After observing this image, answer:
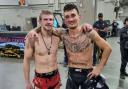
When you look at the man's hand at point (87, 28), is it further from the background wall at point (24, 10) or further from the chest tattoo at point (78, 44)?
the background wall at point (24, 10)

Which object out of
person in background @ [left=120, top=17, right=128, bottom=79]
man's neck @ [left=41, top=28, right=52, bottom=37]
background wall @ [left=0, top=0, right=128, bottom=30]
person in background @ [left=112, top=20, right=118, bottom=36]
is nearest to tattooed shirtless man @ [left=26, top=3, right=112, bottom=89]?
man's neck @ [left=41, top=28, right=52, bottom=37]

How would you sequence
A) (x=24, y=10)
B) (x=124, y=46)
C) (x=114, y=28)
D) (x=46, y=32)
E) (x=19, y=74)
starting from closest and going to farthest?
(x=46, y=32)
(x=124, y=46)
(x=19, y=74)
(x=114, y=28)
(x=24, y=10)

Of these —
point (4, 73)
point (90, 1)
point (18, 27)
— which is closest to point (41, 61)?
point (4, 73)

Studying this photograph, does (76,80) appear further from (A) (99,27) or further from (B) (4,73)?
(A) (99,27)

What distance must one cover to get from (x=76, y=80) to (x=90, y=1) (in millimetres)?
9220

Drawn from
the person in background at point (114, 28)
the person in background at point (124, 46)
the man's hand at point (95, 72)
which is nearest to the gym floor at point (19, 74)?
the person in background at point (124, 46)

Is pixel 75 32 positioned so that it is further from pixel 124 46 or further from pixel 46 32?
pixel 124 46

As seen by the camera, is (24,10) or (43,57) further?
(24,10)

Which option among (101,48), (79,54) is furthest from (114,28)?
(101,48)

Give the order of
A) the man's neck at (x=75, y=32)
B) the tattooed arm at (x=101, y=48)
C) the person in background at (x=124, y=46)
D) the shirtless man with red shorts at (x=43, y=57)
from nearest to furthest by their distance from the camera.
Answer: the tattooed arm at (x=101, y=48), the man's neck at (x=75, y=32), the shirtless man with red shorts at (x=43, y=57), the person in background at (x=124, y=46)

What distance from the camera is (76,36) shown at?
12.8 ft

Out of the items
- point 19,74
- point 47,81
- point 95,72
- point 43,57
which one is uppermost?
point 43,57

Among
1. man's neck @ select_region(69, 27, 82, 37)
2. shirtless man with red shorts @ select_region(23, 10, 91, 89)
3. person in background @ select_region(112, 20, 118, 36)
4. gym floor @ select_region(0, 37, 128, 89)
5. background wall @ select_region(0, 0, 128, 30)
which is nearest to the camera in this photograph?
man's neck @ select_region(69, 27, 82, 37)

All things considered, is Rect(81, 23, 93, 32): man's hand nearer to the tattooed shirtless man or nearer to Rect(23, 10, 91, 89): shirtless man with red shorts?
the tattooed shirtless man
